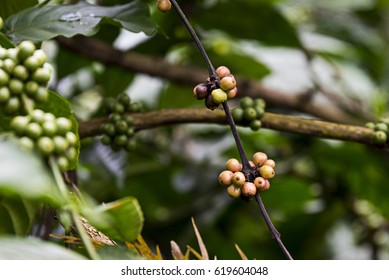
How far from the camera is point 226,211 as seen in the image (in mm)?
1480

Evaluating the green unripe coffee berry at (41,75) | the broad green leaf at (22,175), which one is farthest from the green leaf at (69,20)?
the broad green leaf at (22,175)

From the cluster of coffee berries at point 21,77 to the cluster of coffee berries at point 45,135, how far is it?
0.03 m

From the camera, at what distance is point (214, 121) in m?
0.82

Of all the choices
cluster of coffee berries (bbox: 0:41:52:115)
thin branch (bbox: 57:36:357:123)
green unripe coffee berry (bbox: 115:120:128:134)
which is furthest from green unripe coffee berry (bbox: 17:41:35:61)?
thin branch (bbox: 57:36:357:123)

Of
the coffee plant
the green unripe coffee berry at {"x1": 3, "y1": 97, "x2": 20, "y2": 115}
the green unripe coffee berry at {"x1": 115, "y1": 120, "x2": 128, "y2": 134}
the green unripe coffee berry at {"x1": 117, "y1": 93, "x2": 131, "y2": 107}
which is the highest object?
the green unripe coffee berry at {"x1": 3, "y1": 97, "x2": 20, "y2": 115}

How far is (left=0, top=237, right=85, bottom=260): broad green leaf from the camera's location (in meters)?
0.45

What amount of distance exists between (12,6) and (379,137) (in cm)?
50

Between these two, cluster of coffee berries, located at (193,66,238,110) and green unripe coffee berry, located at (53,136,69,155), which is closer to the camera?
green unripe coffee berry, located at (53,136,69,155)

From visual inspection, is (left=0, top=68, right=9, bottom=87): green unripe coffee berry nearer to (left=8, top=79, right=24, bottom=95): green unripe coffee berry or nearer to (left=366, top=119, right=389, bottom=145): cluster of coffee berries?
(left=8, top=79, right=24, bottom=95): green unripe coffee berry

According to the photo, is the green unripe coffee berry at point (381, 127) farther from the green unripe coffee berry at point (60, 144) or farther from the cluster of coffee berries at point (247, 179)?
the green unripe coffee berry at point (60, 144)

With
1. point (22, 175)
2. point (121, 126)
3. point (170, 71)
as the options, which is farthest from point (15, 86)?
point (170, 71)

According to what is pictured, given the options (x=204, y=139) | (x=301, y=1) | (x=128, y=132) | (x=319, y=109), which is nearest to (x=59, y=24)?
(x=128, y=132)

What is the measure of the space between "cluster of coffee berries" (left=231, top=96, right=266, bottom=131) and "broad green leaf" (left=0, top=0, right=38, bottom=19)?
299 millimetres

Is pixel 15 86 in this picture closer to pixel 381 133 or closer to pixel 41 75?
pixel 41 75
